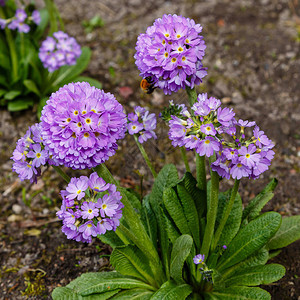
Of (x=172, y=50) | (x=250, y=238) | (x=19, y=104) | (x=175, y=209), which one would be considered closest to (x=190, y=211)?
(x=175, y=209)

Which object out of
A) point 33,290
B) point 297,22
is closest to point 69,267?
point 33,290

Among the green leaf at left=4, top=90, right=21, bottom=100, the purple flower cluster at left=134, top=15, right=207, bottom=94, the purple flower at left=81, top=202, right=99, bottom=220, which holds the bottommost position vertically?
the green leaf at left=4, top=90, right=21, bottom=100

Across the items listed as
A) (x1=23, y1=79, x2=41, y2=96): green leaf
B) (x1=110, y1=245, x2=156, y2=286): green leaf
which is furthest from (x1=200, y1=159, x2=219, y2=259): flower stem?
(x1=23, y1=79, x2=41, y2=96): green leaf

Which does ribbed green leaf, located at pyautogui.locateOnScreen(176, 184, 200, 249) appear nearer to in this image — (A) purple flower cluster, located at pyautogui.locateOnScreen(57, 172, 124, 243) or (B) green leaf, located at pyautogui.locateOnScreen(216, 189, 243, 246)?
(B) green leaf, located at pyautogui.locateOnScreen(216, 189, 243, 246)

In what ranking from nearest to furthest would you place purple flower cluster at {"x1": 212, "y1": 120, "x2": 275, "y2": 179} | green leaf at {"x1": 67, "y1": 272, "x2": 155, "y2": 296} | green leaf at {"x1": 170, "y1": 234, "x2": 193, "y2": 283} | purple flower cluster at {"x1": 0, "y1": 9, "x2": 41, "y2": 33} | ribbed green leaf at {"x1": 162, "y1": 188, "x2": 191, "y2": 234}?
purple flower cluster at {"x1": 212, "y1": 120, "x2": 275, "y2": 179} → green leaf at {"x1": 170, "y1": 234, "x2": 193, "y2": 283} → green leaf at {"x1": 67, "y1": 272, "x2": 155, "y2": 296} → ribbed green leaf at {"x1": 162, "y1": 188, "x2": 191, "y2": 234} → purple flower cluster at {"x1": 0, "y1": 9, "x2": 41, "y2": 33}

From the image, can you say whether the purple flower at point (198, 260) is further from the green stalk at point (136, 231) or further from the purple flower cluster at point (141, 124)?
the purple flower cluster at point (141, 124)

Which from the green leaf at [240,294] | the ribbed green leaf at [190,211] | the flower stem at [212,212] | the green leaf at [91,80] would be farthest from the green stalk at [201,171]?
the green leaf at [91,80]

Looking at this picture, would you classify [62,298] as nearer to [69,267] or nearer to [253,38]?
[69,267]
